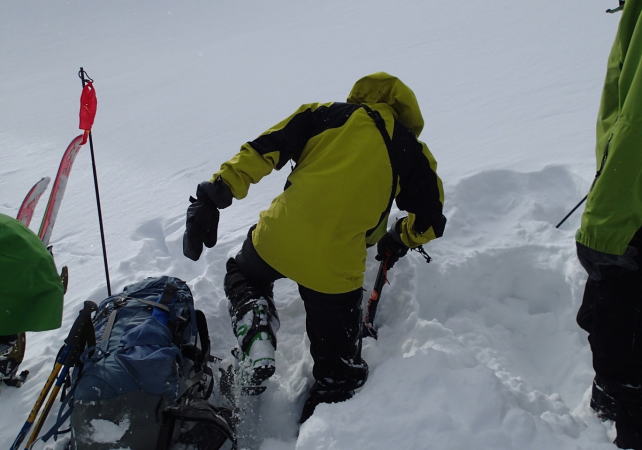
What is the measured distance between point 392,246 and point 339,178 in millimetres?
847

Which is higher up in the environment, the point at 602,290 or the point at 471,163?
the point at 602,290

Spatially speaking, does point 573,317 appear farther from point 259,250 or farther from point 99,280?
point 99,280

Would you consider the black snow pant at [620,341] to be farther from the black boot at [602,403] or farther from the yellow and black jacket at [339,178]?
the yellow and black jacket at [339,178]

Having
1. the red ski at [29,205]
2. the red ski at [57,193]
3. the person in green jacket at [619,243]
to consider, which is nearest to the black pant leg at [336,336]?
the person in green jacket at [619,243]

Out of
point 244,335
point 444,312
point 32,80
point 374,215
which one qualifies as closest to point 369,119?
point 374,215

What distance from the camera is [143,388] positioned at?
192cm

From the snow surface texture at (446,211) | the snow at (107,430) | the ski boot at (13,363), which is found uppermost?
the snow at (107,430)

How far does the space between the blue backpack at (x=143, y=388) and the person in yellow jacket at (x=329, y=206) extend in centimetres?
28

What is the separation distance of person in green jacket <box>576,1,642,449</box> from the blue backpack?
62.3 inches

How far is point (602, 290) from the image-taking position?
6.18ft

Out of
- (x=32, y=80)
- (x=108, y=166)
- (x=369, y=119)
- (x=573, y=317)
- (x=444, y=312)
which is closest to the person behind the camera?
(x=369, y=119)

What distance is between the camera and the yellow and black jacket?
2.12 meters

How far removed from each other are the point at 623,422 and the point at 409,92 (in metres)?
1.67

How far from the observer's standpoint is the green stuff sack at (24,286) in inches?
81.0
